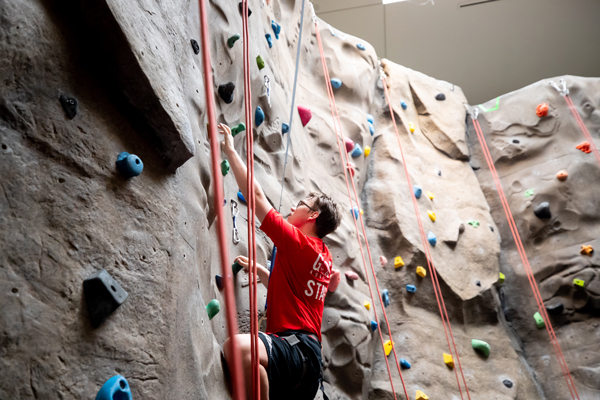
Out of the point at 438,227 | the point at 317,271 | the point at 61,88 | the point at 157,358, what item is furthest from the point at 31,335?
the point at 438,227

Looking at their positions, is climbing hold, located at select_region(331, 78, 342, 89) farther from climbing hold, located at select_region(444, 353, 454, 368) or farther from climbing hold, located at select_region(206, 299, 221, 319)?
climbing hold, located at select_region(206, 299, 221, 319)

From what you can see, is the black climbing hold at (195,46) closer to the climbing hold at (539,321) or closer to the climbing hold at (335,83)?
the climbing hold at (335,83)

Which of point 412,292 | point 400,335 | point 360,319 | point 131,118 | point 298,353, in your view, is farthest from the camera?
point 412,292

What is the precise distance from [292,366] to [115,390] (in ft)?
2.32

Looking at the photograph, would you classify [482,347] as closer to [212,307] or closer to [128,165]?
[212,307]

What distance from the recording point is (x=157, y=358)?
3.29 feet

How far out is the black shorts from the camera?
1.42m

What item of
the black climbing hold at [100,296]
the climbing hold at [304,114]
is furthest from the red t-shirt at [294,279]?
the climbing hold at [304,114]

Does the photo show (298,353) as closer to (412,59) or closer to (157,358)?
(157,358)

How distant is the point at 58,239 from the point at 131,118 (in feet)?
1.23

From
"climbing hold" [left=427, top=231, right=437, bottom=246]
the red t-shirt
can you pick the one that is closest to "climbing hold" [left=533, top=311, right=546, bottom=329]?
"climbing hold" [left=427, top=231, right=437, bottom=246]

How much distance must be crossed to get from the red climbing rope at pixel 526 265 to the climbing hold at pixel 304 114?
2.19 metres

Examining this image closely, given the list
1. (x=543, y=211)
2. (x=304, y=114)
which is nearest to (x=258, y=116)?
(x=304, y=114)

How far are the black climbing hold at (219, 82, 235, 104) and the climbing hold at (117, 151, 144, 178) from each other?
0.92 meters
